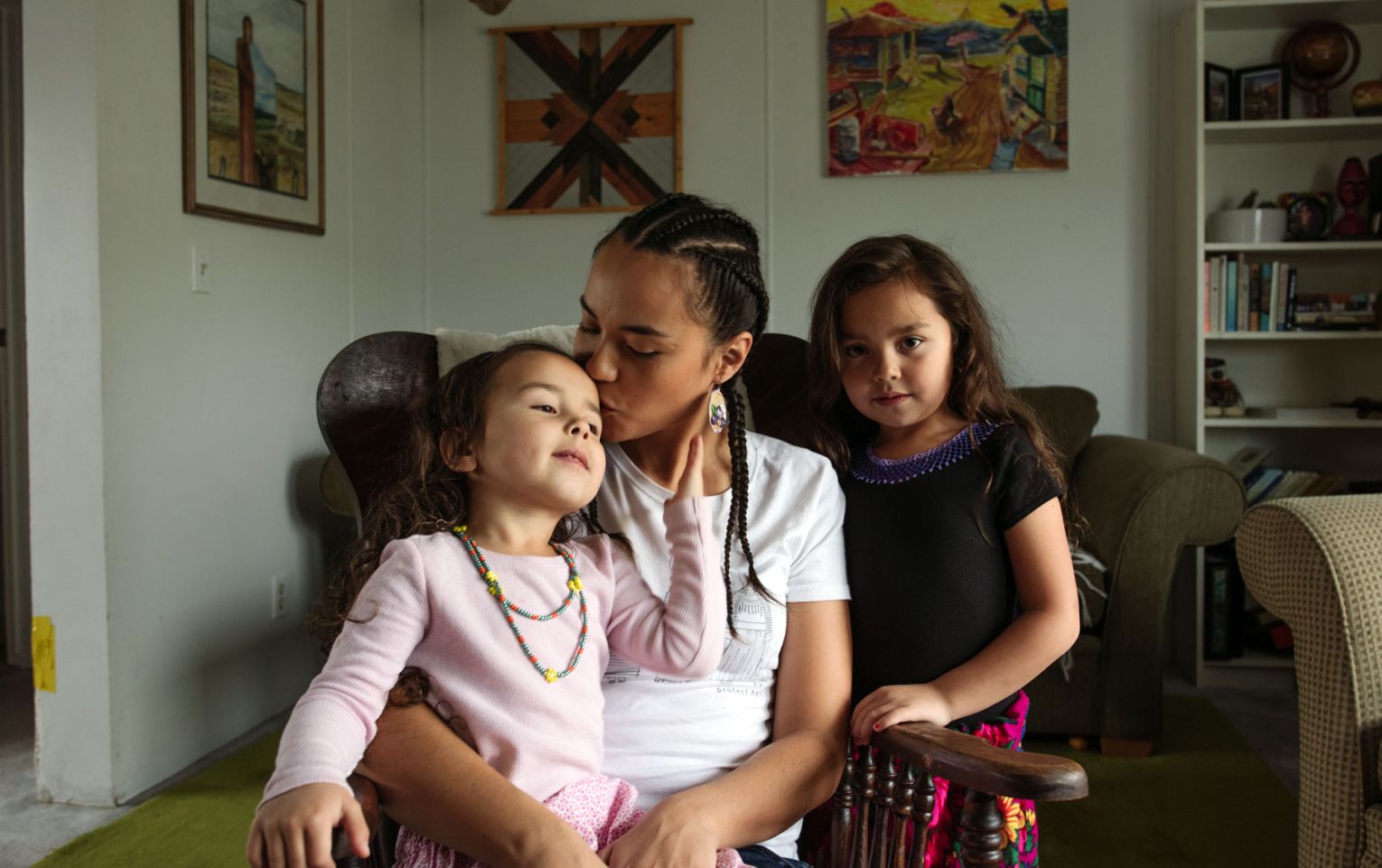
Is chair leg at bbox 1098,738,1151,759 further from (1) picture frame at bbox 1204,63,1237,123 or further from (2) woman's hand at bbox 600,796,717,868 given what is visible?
(2) woman's hand at bbox 600,796,717,868

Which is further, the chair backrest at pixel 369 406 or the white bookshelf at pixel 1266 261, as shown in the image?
the white bookshelf at pixel 1266 261

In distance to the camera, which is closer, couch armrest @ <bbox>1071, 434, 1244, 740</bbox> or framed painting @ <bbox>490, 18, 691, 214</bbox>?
couch armrest @ <bbox>1071, 434, 1244, 740</bbox>

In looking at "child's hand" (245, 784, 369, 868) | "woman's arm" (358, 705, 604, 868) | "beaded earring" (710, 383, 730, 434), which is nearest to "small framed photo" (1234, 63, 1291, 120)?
"beaded earring" (710, 383, 730, 434)

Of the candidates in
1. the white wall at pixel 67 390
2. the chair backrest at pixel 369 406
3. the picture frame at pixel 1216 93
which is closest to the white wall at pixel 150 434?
the white wall at pixel 67 390

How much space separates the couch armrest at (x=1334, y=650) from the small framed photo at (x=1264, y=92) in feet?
7.72

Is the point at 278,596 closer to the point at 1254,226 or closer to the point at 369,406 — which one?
the point at 369,406

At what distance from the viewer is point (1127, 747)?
9.66ft

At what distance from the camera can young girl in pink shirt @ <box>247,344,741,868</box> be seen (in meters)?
1.10

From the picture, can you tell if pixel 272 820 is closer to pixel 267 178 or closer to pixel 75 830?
pixel 75 830

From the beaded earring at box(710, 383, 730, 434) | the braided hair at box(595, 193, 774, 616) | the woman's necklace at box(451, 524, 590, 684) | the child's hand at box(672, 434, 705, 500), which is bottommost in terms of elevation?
the woman's necklace at box(451, 524, 590, 684)

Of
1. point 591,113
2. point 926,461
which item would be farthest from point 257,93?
point 926,461

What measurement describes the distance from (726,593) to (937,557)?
28 cm

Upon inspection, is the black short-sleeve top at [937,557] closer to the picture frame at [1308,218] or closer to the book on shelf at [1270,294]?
the book on shelf at [1270,294]

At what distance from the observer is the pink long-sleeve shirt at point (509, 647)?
1068 mm
